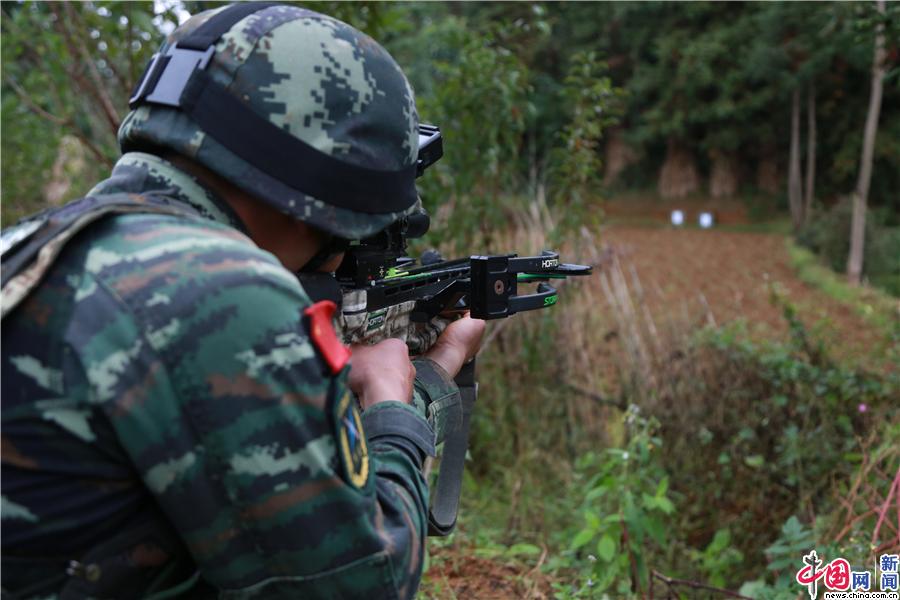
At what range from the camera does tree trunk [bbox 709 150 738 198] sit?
21.2m

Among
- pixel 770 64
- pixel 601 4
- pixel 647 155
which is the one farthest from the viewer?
pixel 647 155

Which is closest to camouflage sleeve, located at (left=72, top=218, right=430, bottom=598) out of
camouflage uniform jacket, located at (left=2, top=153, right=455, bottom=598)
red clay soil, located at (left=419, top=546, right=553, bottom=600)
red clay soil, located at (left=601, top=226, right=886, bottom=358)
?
camouflage uniform jacket, located at (left=2, top=153, right=455, bottom=598)

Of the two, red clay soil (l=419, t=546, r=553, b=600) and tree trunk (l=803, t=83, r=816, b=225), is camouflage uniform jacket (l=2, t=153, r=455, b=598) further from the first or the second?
tree trunk (l=803, t=83, r=816, b=225)

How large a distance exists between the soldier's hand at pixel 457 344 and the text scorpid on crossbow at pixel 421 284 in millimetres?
28

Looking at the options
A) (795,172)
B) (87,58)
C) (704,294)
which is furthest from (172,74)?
(795,172)

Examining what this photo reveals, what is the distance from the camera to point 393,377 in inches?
57.9

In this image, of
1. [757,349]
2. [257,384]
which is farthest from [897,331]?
[257,384]

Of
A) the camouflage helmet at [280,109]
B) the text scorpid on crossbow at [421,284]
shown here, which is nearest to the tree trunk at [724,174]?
the text scorpid on crossbow at [421,284]

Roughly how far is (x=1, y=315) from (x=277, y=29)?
573mm

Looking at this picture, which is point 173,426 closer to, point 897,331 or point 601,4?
point 897,331

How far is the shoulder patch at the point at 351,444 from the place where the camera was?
3.61 feet

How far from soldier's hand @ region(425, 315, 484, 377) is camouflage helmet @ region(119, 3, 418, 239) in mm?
650

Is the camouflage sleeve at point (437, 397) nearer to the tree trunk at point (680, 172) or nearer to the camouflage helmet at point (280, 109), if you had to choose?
the camouflage helmet at point (280, 109)

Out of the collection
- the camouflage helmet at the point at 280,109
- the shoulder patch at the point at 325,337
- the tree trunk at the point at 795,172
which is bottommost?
the tree trunk at the point at 795,172
